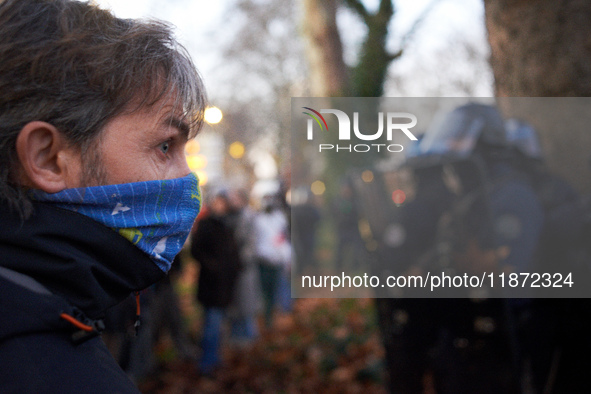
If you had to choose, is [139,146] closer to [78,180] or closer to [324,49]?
[78,180]

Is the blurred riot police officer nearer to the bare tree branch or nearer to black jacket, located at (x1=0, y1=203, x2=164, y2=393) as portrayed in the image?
black jacket, located at (x1=0, y1=203, x2=164, y2=393)

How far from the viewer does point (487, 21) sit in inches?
121

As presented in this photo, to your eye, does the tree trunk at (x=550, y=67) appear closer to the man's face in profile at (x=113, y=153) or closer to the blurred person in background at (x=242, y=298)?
the man's face in profile at (x=113, y=153)

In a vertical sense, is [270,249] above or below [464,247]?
above

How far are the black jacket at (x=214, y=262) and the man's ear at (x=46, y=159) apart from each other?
4861mm

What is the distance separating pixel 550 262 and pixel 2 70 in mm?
3024

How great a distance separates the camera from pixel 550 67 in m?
2.81

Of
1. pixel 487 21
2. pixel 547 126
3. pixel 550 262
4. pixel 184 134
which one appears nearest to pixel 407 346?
pixel 550 262

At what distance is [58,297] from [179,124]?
1.49 ft

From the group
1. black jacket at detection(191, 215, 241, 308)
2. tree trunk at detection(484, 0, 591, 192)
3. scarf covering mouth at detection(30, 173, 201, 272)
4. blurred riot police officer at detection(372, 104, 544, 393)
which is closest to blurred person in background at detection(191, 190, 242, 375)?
black jacket at detection(191, 215, 241, 308)

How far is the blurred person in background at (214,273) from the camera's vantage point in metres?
5.57

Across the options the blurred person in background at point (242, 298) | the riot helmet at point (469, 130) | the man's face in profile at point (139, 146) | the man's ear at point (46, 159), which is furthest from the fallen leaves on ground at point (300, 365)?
the man's ear at point (46, 159)

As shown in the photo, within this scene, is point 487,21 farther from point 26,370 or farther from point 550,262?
point 26,370

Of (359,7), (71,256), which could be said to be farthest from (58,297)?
(359,7)
